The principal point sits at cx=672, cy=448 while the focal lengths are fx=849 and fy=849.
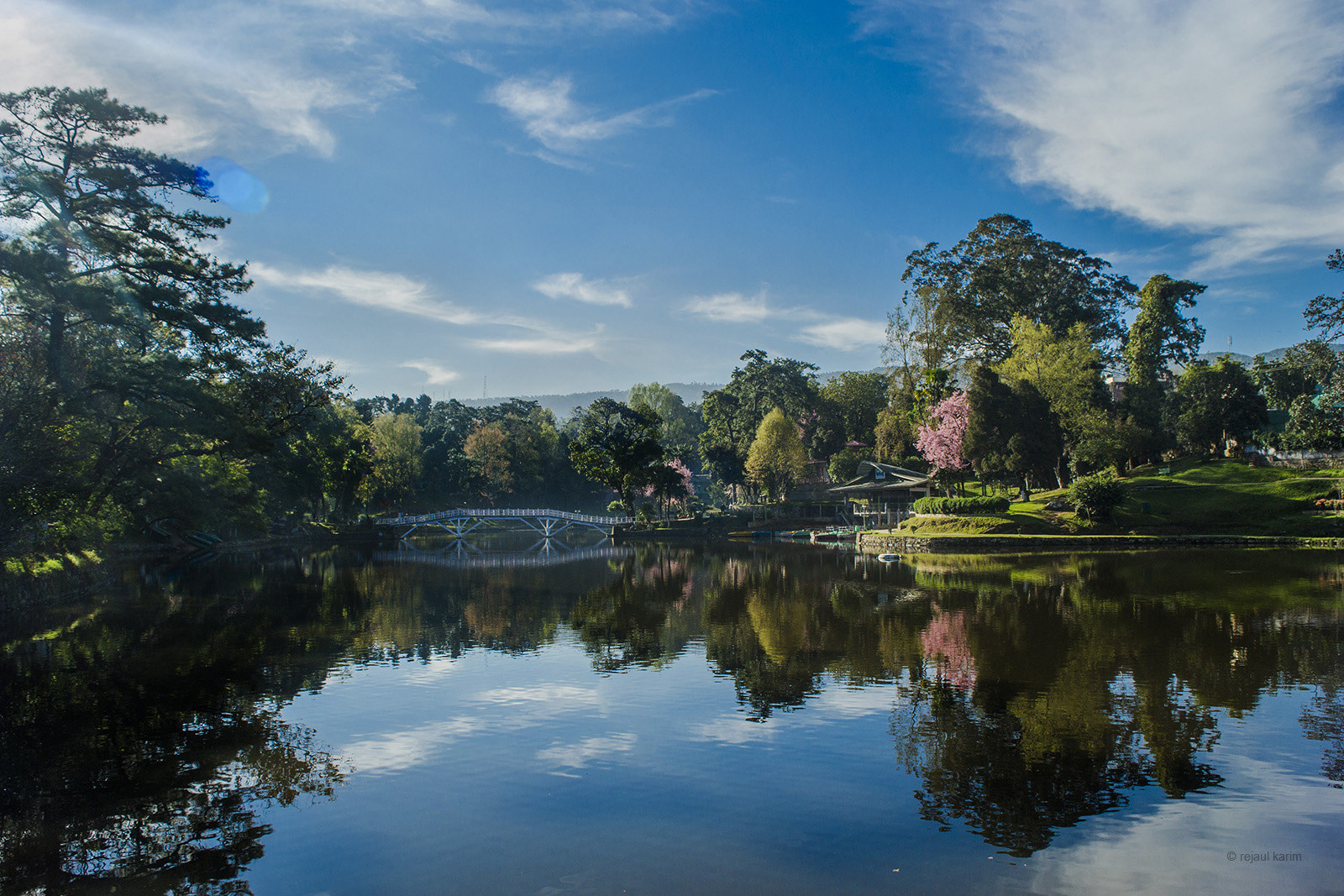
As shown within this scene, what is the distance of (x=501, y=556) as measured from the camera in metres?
60.3

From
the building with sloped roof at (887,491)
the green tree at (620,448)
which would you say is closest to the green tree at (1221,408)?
the building with sloped roof at (887,491)

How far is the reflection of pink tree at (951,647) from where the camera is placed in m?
17.6

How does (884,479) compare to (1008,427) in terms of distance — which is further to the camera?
(884,479)

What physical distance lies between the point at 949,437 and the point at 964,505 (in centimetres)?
866

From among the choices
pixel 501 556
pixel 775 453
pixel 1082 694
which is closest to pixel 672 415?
pixel 775 453

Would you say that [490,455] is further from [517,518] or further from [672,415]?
[672,415]

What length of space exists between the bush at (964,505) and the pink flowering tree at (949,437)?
521cm

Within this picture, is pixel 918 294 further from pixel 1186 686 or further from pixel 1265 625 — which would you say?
pixel 1186 686

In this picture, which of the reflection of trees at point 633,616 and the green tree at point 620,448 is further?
the green tree at point 620,448

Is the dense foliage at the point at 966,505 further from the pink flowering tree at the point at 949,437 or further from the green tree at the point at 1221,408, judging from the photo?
the green tree at the point at 1221,408

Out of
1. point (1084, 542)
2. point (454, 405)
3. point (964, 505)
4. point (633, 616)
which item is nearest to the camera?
point (633, 616)

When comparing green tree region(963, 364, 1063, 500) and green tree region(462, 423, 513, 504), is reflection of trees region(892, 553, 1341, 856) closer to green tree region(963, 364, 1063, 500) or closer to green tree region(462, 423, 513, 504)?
green tree region(963, 364, 1063, 500)

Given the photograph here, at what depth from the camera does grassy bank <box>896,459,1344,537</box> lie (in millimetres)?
46875

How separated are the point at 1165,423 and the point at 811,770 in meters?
58.3
